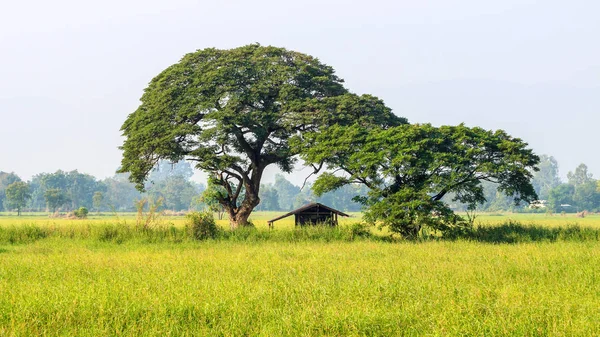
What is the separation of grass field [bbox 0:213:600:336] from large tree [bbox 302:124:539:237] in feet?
17.2

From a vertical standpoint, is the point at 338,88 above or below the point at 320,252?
above

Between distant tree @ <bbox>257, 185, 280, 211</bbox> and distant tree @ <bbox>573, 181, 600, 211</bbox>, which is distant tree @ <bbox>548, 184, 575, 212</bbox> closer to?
distant tree @ <bbox>573, 181, 600, 211</bbox>

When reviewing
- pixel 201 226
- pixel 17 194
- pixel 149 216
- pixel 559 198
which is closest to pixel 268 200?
pixel 17 194

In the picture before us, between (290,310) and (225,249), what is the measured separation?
1200 cm

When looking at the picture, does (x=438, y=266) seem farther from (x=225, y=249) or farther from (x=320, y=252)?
(x=225, y=249)

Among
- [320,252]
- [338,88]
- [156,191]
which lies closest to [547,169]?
[156,191]

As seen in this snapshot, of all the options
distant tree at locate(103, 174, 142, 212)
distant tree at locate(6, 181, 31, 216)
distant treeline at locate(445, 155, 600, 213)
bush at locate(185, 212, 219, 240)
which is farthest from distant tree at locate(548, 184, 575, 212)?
bush at locate(185, 212, 219, 240)

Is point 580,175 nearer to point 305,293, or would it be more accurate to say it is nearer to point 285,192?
point 285,192

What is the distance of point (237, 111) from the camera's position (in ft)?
105

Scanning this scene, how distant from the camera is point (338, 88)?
3481cm

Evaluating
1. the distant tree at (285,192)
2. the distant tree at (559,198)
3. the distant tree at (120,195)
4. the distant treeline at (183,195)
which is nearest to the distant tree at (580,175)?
the distant treeline at (183,195)

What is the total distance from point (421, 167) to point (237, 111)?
38.4 ft

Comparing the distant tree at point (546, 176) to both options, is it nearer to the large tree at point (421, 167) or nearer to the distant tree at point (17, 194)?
the distant tree at point (17, 194)

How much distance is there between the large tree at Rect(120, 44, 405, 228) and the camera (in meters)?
31.4
